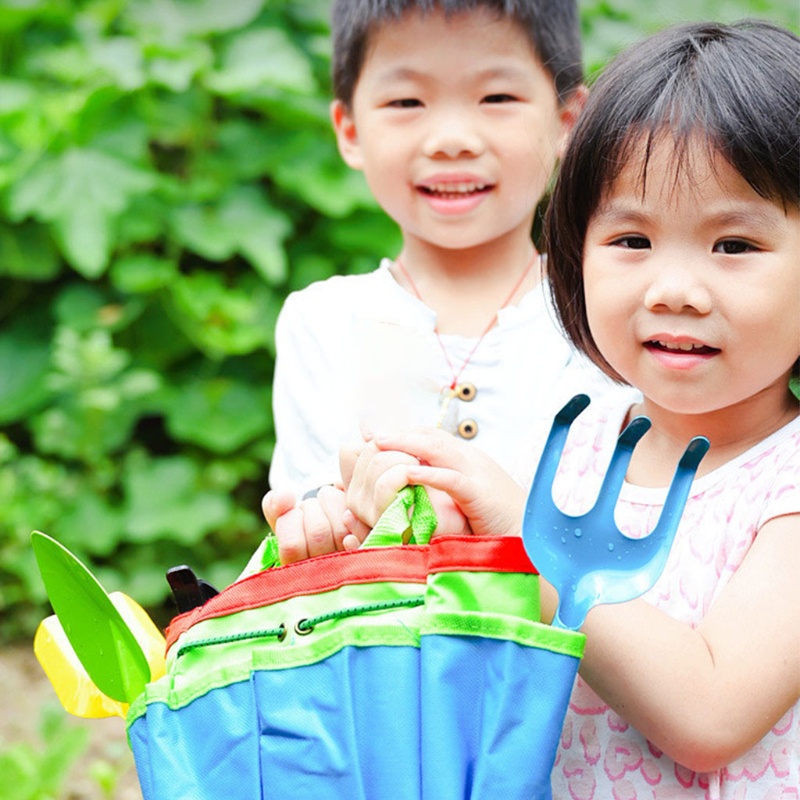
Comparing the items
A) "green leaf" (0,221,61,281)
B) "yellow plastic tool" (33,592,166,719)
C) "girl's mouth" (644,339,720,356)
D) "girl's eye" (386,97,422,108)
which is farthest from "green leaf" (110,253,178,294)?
"girl's mouth" (644,339,720,356)

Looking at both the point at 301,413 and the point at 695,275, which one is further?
the point at 301,413

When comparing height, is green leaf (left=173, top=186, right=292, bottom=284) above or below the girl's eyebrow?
below

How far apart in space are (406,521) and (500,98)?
0.88 meters

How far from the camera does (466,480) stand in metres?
1.17

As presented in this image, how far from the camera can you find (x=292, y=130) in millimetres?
3580

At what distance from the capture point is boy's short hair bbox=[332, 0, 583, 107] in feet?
6.03

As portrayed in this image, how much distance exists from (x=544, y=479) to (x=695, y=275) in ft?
0.83

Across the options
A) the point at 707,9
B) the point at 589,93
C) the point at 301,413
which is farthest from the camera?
the point at 707,9

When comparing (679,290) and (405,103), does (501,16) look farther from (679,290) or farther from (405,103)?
(679,290)

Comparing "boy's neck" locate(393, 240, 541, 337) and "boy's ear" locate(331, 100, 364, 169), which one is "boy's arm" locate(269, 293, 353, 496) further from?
"boy's ear" locate(331, 100, 364, 169)

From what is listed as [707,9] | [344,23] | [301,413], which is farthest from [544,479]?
[707,9]

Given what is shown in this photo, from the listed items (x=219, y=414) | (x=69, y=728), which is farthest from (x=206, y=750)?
(x=219, y=414)

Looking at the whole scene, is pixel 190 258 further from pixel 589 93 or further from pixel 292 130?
pixel 589 93

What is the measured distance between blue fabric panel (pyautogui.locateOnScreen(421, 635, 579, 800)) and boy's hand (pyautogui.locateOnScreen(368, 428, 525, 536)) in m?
0.15
